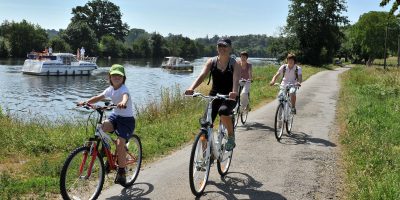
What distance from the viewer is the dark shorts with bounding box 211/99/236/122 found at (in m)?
6.07

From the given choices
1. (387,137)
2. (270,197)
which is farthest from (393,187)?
(387,137)

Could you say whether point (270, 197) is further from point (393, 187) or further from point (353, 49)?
point (353, 49)

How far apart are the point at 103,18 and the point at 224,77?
144 meters

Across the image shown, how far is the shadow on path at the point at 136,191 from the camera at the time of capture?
5.73 metres

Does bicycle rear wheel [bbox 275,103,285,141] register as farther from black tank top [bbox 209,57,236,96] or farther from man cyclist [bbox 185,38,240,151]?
black tank top [bbox 209,57,236,96]

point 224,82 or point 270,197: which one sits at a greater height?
point 224,82

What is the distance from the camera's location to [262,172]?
7113mm

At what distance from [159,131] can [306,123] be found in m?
4.76

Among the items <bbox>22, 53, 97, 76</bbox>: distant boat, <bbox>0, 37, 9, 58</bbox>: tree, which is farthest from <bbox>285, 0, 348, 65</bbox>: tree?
<bbox>0, 37, 9, 58</bbox>: tree

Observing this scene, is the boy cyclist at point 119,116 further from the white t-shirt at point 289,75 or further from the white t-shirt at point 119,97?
the white t-shirt at point 289,75

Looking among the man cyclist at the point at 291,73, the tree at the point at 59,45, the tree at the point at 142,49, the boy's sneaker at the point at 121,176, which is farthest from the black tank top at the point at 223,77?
the tree at the point at 142,49

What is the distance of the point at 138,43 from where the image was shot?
421 feet

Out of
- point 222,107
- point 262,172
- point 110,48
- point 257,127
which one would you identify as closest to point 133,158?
point 222,107

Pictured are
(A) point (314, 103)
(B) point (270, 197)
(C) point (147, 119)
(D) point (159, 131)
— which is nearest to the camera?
(B) point (270, 197)
